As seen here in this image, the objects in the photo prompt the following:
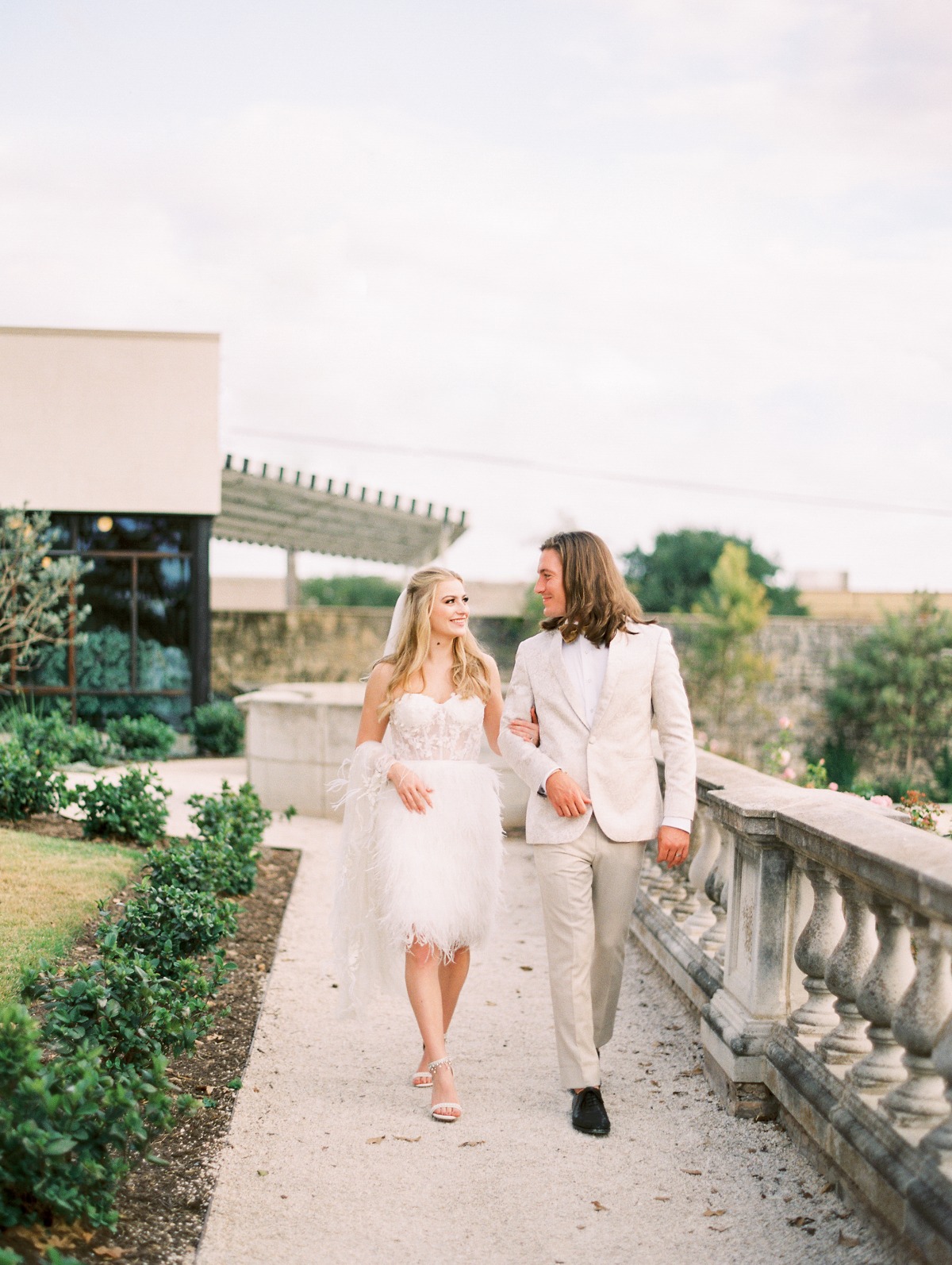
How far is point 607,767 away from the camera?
12.3ft

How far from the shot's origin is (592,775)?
373cm

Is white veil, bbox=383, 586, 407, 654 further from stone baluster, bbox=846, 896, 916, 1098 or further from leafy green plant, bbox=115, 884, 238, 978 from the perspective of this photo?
stone baluster, bbox=846, 896, 916, 1098

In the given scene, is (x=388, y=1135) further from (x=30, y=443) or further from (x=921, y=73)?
(x=30, y=443)

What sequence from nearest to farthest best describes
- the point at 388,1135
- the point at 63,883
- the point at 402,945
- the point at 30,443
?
the point at 388,1135 < the point at 402,945 < the point at 63,883 < the point at 30,443

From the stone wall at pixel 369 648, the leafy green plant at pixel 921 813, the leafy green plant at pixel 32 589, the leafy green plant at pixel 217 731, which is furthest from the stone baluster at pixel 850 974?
the stone wall at pixel 369 648

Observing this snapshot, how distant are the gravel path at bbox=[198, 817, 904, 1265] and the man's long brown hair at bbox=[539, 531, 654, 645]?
163 centimetres

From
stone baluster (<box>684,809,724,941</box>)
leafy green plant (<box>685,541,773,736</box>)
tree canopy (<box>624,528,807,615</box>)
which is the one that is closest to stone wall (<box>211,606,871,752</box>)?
leafy green plant (<box>685,541,773,736</box>)

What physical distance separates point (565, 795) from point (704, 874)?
175cm

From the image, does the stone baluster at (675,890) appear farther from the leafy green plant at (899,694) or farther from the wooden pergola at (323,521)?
the leafy green plant at (899,694)

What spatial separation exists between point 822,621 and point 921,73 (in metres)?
18.3

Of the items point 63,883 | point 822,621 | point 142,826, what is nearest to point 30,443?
point 142,826

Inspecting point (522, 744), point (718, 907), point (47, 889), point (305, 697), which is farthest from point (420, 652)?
point (305, 697)

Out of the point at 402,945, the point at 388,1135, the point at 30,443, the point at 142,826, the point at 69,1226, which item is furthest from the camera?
the point at 30,443

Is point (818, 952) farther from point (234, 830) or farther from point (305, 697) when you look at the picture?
point (305, 697)
